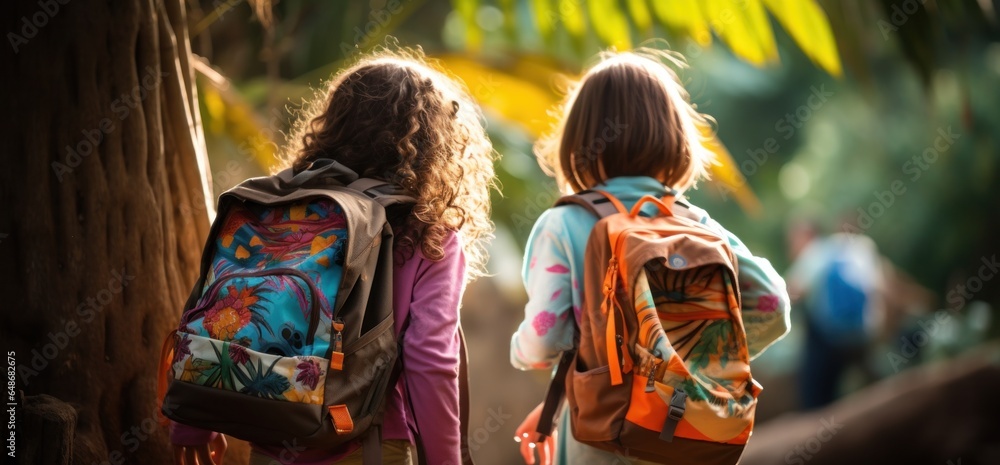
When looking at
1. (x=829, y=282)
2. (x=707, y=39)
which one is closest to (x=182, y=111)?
(x=707, y=39)

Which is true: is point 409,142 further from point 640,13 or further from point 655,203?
point 640,13

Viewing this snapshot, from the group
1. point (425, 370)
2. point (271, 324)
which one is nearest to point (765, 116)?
point (425, 370)

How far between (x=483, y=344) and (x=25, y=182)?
288 inches

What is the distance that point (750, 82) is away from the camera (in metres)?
15.1

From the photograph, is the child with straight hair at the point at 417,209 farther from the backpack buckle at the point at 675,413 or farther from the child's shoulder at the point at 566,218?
the backpack buckle at the point at 675,413

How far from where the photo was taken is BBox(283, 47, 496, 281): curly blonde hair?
2445mm

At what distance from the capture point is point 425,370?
91.3 inches

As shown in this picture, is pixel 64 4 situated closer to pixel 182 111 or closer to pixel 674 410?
pixel 182 111

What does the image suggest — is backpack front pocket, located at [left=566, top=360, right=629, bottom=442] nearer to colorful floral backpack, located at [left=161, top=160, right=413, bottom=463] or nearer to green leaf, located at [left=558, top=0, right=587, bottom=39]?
colorful floral backpack, located at [left=161, top=160, right=413, bottom=463]

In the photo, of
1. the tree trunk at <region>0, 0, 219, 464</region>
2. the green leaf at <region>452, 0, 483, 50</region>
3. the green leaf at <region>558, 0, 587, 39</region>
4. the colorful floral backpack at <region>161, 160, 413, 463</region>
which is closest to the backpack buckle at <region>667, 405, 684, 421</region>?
the colorful floral backpack at <region>161, 160, 413, 463</region>

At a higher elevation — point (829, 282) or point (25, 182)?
point (25, 182)

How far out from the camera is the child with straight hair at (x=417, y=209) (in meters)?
2.33

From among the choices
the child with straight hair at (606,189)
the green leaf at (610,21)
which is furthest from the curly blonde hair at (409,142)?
the green leaf at (610,21)

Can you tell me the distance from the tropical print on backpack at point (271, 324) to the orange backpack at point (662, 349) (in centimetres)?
70
